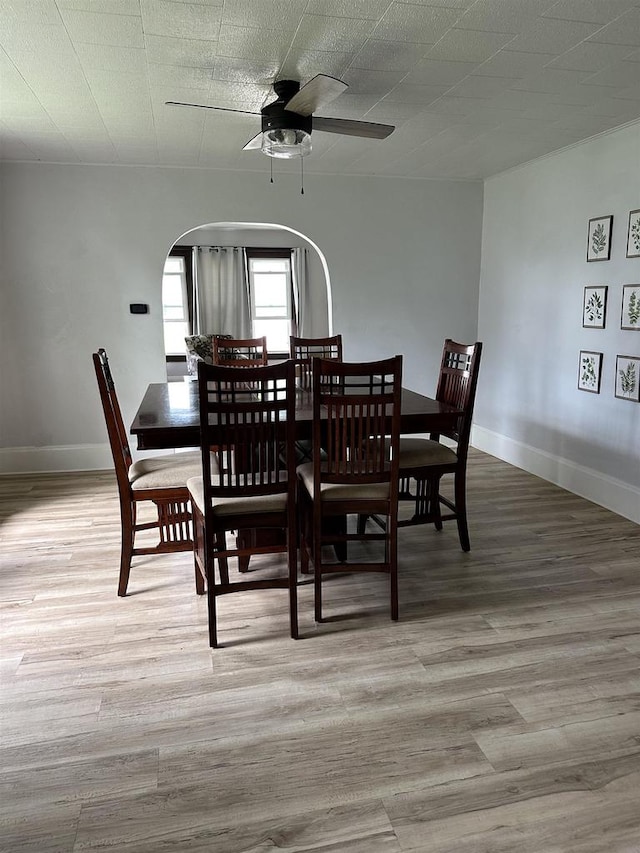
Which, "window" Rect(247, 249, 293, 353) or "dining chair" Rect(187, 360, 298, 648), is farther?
"window" Rect(247, 249, 293, 353)

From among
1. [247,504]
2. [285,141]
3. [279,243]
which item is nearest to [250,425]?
[247,504]

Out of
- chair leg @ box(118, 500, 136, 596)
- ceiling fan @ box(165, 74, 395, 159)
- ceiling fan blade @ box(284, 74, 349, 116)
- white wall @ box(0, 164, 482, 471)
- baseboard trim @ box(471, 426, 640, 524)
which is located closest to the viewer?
ceiling fan blade @ box(284, 74, 349, 116)

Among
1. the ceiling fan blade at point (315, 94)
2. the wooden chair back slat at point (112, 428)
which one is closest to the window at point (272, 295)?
the ceiling fan blade at point (315, 94)

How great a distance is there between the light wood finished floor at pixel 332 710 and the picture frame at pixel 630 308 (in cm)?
143

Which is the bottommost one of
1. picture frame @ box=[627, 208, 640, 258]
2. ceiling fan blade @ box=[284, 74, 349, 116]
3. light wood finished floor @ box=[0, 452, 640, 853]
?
→ light wood finished floor @ box=[0, 452, 640, 853]

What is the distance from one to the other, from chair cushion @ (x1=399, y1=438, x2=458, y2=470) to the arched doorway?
18.9ft

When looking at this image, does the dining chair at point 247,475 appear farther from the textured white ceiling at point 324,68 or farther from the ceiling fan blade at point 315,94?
the textured white ceiling at point 324,68

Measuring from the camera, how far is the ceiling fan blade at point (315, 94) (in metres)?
2.50

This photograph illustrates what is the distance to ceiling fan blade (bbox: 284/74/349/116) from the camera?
98.4 inches

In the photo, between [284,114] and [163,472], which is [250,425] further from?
[284,114]

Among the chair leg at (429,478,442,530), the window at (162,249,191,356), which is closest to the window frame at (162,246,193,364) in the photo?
the window at (162,249,191,356)

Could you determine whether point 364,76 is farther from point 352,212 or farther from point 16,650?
point 16,650

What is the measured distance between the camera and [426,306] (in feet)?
18.1

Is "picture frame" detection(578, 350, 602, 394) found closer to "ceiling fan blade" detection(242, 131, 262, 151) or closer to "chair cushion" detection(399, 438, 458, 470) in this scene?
"chair cushion" detection(399, 438, 458, 470)
